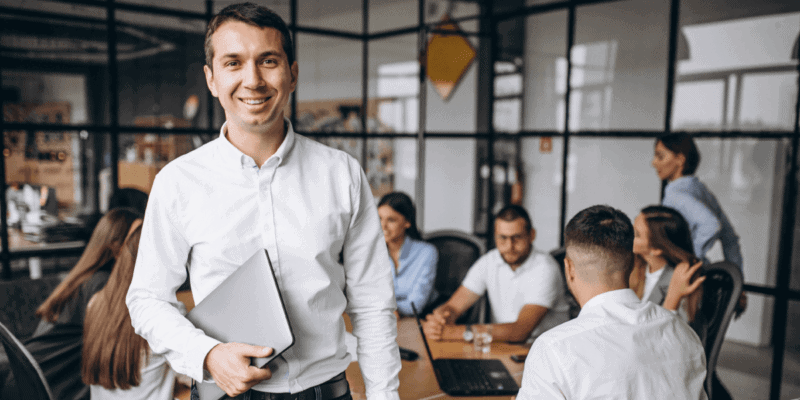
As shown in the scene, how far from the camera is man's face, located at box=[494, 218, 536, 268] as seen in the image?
112 inches

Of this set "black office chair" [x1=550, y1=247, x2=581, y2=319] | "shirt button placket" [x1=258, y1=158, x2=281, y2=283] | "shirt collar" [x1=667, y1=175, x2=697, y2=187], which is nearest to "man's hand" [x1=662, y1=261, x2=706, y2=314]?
"black office chair" [x1=550, y1=247, x2=581, y2=319]

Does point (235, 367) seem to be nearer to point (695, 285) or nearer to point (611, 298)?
point (611, 298)

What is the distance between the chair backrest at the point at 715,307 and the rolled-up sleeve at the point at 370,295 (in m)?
1.49

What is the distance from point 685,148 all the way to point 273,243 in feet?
10.3

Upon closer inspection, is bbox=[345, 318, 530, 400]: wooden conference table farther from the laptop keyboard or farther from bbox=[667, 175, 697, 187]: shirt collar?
bbox=[667, 175, 697, 187]: shirt collar

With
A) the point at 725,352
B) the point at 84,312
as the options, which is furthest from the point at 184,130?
the point at 725,352

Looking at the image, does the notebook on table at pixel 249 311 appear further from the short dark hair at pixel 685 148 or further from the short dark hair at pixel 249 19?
the short dark hair at pixel 685 148

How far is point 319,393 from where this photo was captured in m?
1.12

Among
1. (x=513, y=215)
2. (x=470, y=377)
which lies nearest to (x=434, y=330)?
(x=470, y=377)

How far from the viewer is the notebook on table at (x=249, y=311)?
0.97 meters

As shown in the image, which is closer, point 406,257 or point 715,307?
point 715,307

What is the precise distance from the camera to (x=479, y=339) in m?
2.30

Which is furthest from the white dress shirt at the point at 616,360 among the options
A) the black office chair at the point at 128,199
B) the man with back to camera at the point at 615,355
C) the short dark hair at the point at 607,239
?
the black office chair at the point at 128,199

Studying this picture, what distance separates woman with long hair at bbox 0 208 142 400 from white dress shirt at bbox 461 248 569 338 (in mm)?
1799
